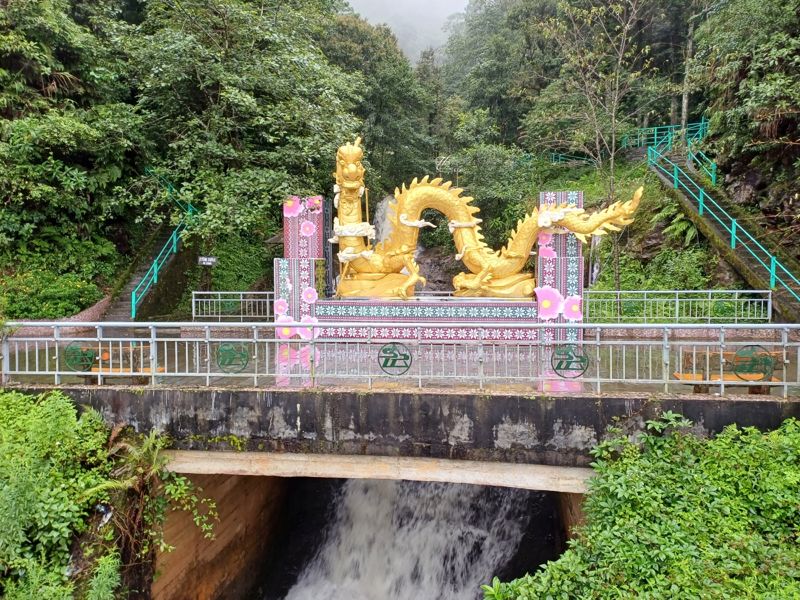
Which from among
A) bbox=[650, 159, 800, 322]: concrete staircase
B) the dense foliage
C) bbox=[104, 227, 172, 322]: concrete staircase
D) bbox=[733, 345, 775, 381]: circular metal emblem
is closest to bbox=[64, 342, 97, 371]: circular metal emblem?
the dense foliage

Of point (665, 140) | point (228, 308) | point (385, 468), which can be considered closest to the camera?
point (385, 468)

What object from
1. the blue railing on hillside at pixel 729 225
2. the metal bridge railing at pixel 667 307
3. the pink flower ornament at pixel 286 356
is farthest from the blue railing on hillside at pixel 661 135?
the pink flower ornament at pixel 286 356

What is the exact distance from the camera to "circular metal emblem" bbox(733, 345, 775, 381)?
5000 millimetres

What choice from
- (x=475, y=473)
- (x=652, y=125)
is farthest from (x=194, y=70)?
(x=652, y=125)

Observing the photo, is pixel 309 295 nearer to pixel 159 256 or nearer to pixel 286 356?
pixel 286 356

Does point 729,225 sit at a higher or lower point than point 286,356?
higher

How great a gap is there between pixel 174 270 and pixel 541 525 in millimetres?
11815

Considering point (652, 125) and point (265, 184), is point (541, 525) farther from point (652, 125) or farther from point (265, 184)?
point (652, 125)

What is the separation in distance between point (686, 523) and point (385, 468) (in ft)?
10.5

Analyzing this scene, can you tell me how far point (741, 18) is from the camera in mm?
11250

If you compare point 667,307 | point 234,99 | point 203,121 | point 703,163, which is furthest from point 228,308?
point 703,163

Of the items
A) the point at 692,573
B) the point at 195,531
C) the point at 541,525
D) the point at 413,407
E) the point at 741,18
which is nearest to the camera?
the point at 692,573

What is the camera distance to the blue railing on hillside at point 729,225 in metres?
10.2

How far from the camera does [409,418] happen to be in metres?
5.54
